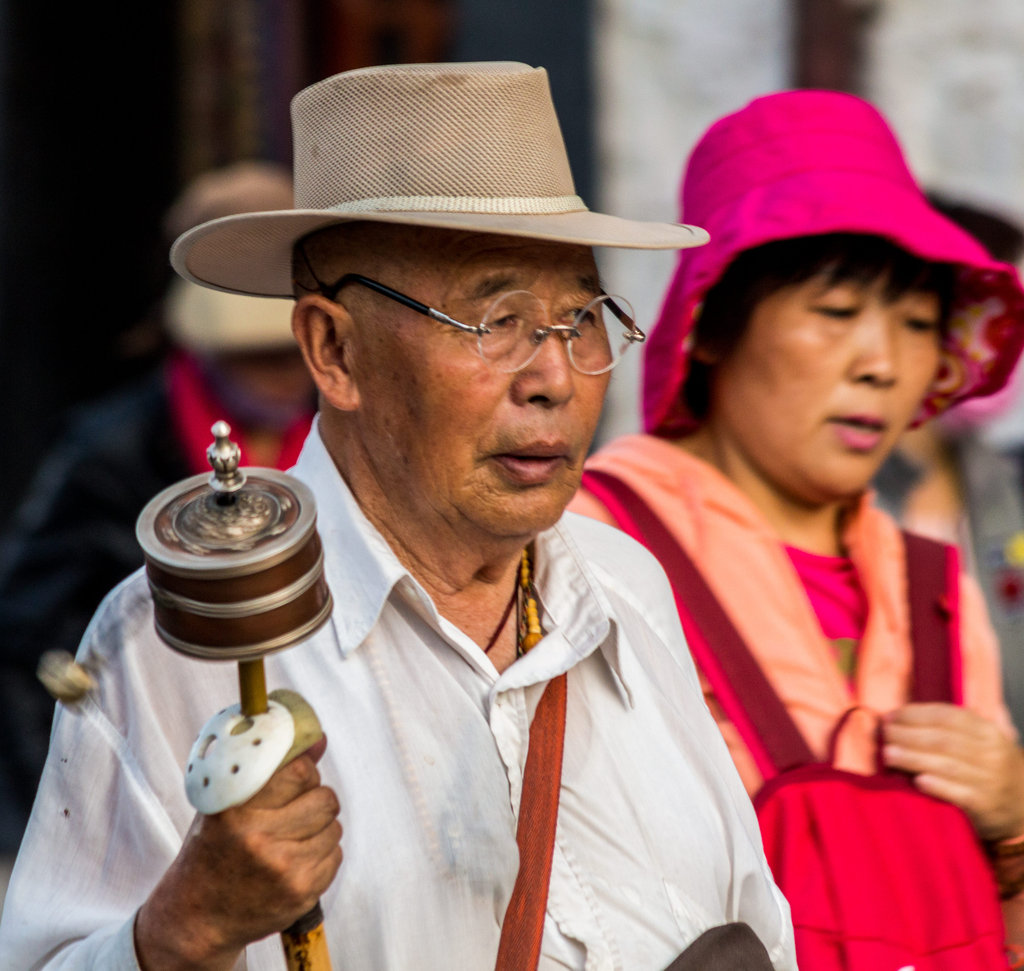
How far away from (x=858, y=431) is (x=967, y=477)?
1.30m

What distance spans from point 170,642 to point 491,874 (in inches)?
22.5

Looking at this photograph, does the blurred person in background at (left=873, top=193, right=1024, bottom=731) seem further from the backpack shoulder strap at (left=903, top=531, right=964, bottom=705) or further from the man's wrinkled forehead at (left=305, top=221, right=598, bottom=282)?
the man's wrinkled forehead at (left=305, top=221, right=598, bottom=282)

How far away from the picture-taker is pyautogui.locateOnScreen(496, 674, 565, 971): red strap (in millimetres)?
1815

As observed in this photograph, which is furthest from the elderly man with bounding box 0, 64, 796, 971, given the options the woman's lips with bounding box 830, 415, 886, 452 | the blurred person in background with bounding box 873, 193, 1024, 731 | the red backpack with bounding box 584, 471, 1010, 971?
the blurred person in background with bounding box 873, 193, 1024, 731

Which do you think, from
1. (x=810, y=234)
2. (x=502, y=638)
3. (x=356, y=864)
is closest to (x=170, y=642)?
(x=356, y=864)

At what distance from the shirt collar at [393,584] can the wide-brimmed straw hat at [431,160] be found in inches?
13.6

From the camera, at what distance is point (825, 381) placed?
2709mm

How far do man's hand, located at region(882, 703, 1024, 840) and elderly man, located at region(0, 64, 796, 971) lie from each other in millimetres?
438

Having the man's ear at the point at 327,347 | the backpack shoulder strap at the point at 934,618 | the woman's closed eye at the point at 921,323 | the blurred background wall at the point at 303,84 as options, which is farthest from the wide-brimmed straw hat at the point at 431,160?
the blurred background wall at the point at 303,84

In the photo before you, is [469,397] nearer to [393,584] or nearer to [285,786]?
[393,584]

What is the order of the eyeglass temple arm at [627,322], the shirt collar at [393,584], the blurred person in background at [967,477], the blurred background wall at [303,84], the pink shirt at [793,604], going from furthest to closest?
the blurred background wall at [303,84], the blurred person in background at [967,477], the pink shirt at [793,604], the eyeglass temple arm at [627,322], the shirt collar at [393,584]

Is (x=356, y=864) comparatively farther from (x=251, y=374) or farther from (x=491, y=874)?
(x=251, y=374)

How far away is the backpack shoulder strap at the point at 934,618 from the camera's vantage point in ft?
8.84

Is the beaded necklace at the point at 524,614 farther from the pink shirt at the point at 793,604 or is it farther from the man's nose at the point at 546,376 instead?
the pink shirt at the point at 793,604
